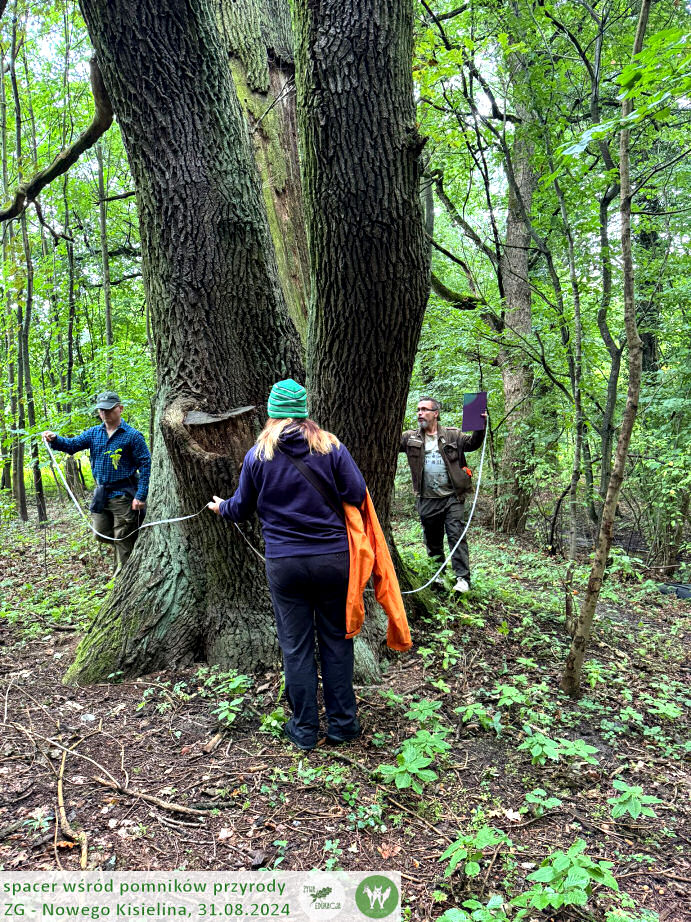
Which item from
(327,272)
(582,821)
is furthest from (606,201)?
(582,821)

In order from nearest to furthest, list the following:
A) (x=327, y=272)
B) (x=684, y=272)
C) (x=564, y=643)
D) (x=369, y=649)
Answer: (x=327, y=272), (x=369, y=649), (x=564, y=643), (x=684, y=272)

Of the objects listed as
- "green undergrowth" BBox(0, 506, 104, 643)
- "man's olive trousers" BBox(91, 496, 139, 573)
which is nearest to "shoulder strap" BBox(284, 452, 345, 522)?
"man's olive trousers" BBox(91, 496, 139, 573)

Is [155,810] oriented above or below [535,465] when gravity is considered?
below

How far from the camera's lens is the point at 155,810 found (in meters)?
2.75

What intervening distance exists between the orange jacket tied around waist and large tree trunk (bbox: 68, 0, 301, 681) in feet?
3.13

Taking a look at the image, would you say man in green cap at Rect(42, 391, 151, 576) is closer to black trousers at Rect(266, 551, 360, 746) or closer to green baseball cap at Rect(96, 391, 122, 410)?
green baseball cap at Rect(96, 391, 122, 410)

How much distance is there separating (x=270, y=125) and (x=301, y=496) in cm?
396

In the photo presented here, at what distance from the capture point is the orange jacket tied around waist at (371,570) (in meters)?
3.13

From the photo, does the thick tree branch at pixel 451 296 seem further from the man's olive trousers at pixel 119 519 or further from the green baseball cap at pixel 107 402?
the man's olive trousers at pixel 119 519

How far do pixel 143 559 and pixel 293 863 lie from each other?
242 centimetres

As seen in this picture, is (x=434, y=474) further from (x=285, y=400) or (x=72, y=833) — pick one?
(x=72, y=833)

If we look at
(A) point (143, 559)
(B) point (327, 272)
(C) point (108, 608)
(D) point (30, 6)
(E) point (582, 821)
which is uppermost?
(D) point (30, 6)

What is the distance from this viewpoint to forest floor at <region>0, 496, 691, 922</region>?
96.6 inches

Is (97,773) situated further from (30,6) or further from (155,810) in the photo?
(30,6)
